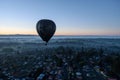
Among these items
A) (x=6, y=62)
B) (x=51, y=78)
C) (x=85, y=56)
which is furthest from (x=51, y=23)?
(x=85, y=56)

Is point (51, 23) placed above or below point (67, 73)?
above

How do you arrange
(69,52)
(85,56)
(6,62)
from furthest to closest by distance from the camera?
(69,52), (85,56), (6,62)

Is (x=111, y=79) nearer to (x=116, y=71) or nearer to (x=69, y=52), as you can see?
(x=116, y=71)

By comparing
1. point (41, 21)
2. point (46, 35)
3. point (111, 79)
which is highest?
point (41, 21)

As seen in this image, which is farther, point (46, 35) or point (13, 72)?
point (13, 72)

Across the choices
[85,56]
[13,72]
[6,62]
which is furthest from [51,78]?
[85,56]

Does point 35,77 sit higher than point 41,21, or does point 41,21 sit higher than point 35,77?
point 41,21

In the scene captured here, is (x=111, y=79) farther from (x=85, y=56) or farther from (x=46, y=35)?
(x=85, y=56)

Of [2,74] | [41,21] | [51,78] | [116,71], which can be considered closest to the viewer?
[41,21]

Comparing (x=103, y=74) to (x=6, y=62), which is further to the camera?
(x=6, y=62)
